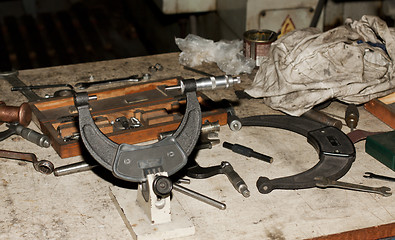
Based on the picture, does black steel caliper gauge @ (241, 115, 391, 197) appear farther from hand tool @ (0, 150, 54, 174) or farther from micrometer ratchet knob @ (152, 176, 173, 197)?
hand tool @ (0, 150, 54, 174)

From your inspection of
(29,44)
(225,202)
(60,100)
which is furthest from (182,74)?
(29,44)

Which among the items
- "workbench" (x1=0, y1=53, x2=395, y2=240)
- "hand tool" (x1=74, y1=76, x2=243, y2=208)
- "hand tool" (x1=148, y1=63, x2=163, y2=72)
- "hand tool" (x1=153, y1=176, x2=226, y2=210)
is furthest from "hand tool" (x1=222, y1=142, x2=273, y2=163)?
"hand tool" (x1=148, y1=63, x2=163, y2=72)

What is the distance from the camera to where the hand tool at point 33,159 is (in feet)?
5.19

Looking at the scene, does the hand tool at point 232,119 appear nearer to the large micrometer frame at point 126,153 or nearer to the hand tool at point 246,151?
the hand tool at point 246,151

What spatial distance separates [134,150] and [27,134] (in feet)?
1.97

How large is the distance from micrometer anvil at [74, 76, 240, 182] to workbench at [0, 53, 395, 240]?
6.8 inches

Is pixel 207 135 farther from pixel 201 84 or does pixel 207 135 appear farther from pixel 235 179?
pixel 201 84

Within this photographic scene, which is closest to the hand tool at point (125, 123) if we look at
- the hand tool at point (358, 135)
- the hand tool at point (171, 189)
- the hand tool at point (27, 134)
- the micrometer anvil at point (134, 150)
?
the hand tool at point (27, 134)

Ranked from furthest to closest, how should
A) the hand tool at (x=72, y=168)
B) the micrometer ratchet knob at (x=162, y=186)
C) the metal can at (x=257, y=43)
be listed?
the metal can at (x=257, y=43) → the hand tool at (x=72, y=168) → the micrometer ratchet knob at (x=162, y=186)

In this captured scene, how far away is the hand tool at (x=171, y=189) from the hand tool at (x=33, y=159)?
0.38 meters

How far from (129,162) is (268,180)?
0.42m

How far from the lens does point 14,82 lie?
2158 mm

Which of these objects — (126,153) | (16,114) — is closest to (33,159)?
(16,114)

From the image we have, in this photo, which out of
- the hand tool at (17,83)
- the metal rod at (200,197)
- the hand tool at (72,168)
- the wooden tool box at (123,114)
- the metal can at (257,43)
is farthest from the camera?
the metal can at (257,43)
